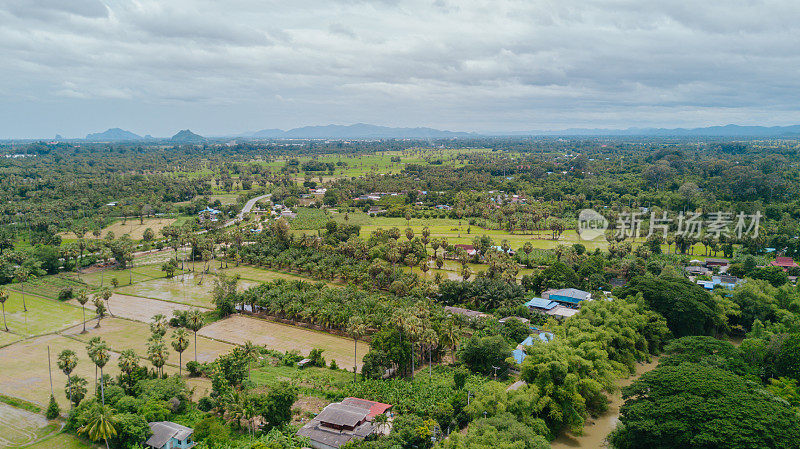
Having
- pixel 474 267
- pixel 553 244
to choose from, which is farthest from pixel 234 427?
pixel 553 244

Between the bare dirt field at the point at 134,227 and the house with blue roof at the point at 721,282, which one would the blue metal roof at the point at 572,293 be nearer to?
the house with blue roof at the point at 721,282

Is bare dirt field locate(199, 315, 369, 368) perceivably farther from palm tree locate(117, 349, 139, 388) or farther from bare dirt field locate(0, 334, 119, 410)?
palm tree locate(117, 349, 139, 388)

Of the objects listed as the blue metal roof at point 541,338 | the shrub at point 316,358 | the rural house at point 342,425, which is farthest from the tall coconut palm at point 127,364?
the blue metal roof at point 541,338

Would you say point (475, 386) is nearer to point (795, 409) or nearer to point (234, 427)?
point (234, 427)

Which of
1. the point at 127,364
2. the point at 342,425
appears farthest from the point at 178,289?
the point at 342,425

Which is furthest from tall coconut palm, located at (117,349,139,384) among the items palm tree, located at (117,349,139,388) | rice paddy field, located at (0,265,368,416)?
rice paddy field, located at (0,265,368,416)
